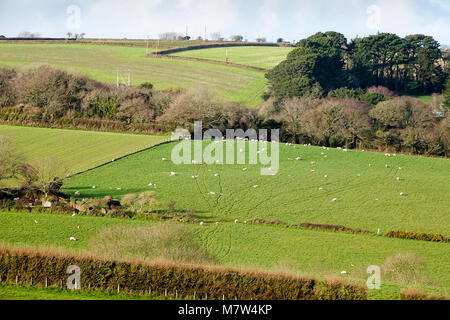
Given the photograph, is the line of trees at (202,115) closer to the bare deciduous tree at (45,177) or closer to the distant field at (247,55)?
the bare deciduous tree at (45,177)

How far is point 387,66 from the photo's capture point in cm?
11238

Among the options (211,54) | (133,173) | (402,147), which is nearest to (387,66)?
(211,54)

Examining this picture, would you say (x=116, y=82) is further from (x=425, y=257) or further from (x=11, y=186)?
(x=425, y=257)

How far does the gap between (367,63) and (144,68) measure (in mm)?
42002

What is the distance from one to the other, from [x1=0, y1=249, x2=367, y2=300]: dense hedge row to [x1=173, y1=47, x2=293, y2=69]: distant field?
9341 centimetres

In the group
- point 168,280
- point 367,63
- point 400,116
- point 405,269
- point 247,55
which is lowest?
point 405,269

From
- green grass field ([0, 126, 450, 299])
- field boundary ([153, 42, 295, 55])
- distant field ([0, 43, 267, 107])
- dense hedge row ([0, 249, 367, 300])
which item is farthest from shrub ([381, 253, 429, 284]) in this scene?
field boundary ([153, 42, 295, 55])

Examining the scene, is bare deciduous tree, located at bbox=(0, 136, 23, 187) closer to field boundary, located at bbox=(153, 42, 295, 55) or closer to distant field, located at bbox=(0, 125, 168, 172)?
distant field, located at bbox=(0, 125, 168, 172)

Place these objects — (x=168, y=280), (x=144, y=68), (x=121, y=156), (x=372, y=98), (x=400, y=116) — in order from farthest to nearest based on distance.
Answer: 1. (x=144, y=68)
2. (x=372, y=98)
3. (x=400, y=116)
4. (x=121, y=156)
5. (x=168, y=280)

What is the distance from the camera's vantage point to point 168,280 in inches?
976

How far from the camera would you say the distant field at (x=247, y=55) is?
390 ft

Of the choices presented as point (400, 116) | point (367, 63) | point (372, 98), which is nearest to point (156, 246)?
point (400, 116)

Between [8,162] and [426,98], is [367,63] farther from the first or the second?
[8,162]
